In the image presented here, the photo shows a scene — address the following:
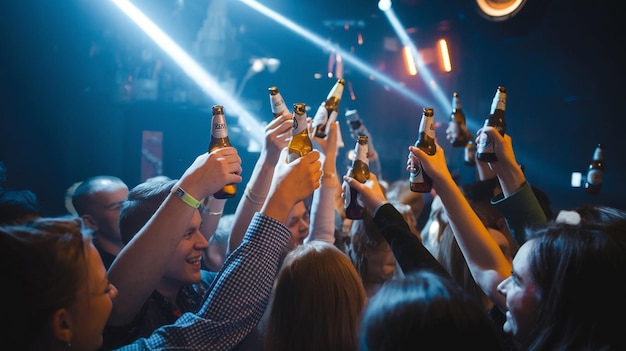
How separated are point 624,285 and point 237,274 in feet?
3.82

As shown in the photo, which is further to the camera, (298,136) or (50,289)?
(298,136)

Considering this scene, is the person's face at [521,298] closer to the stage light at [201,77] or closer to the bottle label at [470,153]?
the bottle label at [470,153]

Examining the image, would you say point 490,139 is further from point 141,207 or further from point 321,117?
point 141,207

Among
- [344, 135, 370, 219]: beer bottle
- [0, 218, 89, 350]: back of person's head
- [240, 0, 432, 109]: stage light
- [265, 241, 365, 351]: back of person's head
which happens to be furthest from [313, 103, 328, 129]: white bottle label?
[240, 0, 432, 109]: stage light

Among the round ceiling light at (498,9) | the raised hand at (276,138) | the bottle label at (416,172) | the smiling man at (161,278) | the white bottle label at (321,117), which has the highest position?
the round ceiling light at (498,9)

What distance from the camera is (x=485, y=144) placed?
2.11m

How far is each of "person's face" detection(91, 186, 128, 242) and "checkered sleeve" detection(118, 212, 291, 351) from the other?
1722 millimetres

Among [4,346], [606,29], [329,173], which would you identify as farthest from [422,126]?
[606,29]

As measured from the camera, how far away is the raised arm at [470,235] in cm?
174

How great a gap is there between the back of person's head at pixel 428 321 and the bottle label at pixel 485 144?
117cm

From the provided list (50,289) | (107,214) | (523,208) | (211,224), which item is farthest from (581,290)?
(107,214)

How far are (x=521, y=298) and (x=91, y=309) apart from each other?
1334mm

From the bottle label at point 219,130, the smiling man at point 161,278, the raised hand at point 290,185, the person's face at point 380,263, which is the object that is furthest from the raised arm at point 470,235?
the smiling man at point 161,278

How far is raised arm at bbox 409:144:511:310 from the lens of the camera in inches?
68.6
